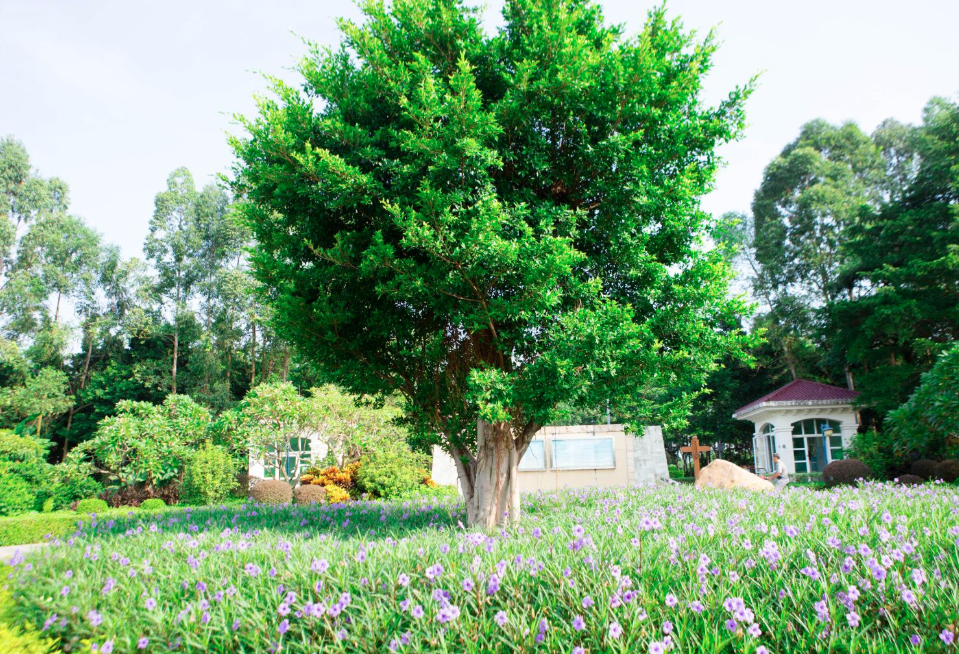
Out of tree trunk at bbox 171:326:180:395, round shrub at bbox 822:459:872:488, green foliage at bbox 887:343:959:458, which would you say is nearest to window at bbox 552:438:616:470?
round shrub at bbox 822:459:872:488

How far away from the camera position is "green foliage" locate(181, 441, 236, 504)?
1770cm

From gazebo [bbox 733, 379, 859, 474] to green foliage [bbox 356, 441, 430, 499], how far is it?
14775 millimetres

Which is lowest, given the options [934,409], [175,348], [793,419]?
[793,419]

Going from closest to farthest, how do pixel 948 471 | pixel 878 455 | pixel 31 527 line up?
pixel 31 527, pixel 948 471, pixel 878 455

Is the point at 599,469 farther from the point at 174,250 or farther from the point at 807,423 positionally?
the point at 174,250

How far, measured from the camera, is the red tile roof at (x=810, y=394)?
74.5 ft

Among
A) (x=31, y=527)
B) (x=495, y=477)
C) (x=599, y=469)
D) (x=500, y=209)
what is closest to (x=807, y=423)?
(x=599, y=469)

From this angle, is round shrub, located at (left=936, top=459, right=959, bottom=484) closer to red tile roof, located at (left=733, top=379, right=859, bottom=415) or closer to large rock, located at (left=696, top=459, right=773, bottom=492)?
large rock, located at (left=696, top=459, right=773, bottom=492)

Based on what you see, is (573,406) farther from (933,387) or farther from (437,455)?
(437,455)

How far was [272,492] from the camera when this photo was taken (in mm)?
15562

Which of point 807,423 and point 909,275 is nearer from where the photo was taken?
point 909,275

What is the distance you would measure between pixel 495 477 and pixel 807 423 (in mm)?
21493

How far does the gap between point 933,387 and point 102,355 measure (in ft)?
114

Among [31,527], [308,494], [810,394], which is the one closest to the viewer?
[31,527]
